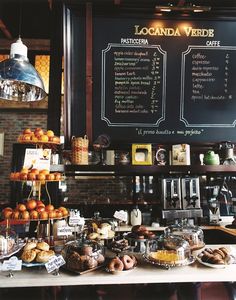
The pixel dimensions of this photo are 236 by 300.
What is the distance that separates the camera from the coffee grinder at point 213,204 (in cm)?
497

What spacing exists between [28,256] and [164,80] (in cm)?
217

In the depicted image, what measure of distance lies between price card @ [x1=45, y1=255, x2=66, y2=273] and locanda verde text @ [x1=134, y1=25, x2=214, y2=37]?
7.68 ft

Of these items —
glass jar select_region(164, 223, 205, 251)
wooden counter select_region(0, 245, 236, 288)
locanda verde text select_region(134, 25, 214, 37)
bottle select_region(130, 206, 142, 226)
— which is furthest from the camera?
bottle select_region(130, 206, 142, 226)

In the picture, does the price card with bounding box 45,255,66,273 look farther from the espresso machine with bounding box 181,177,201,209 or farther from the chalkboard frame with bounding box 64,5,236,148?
the espresso machine with bounding box 181,177,201,209

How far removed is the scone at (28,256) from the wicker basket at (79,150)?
1025 mm

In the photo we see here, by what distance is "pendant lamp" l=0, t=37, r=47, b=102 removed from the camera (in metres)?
2.40

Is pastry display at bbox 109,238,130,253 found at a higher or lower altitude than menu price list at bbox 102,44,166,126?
lower

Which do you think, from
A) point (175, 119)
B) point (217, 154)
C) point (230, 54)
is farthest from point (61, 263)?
point (230, 54)

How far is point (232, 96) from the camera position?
3.19m

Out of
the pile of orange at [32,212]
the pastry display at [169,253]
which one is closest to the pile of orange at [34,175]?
the pile of orange at [32,212]

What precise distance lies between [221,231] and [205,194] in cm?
85

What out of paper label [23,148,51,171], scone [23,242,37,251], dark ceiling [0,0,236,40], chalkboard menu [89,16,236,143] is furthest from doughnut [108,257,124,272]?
dark ceiling [0,0,236,40]

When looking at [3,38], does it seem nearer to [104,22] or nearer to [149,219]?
[104,22]

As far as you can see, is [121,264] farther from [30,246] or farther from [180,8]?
[180,8]
